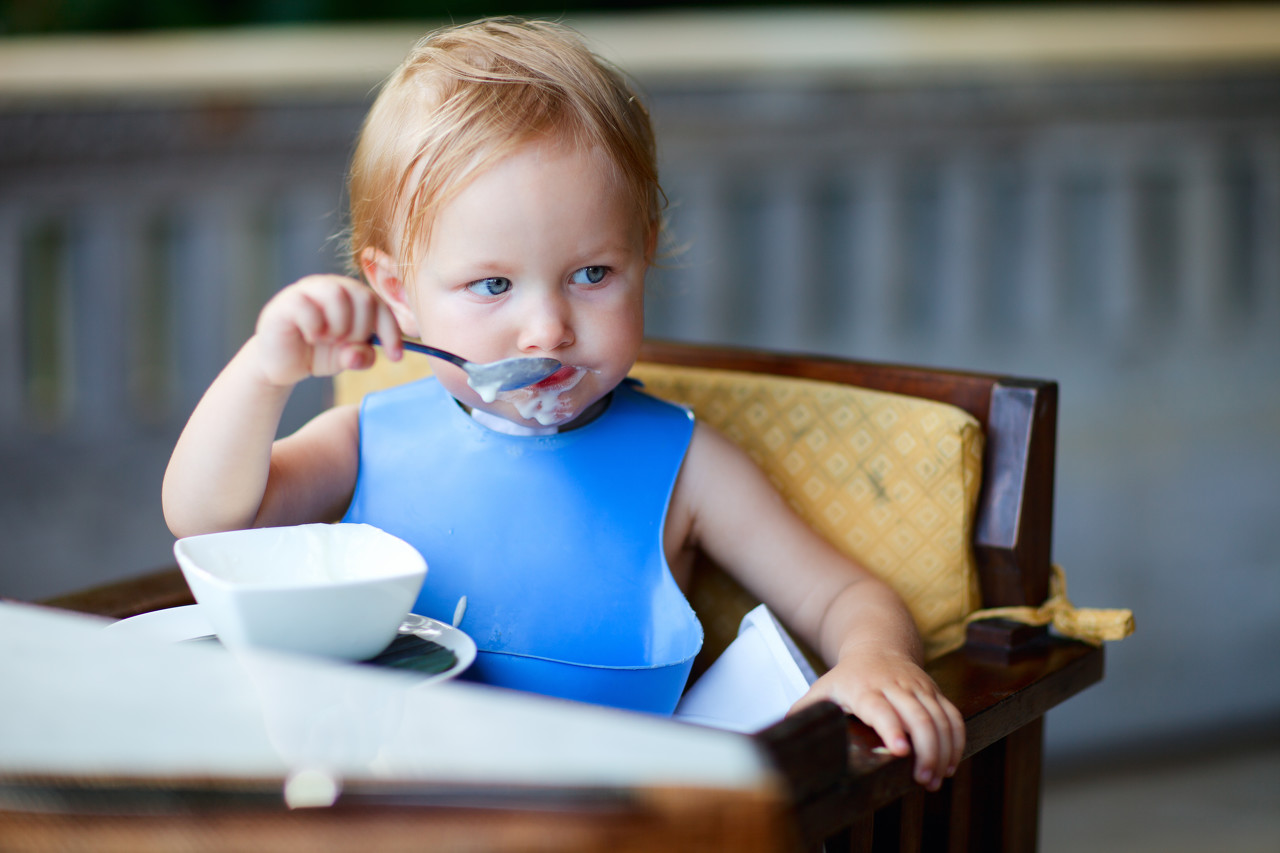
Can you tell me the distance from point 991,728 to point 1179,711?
1996 millimetres

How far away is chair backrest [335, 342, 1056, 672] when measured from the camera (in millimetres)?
958

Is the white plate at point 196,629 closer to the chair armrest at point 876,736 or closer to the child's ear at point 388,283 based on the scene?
the chair armrest at point 876,736

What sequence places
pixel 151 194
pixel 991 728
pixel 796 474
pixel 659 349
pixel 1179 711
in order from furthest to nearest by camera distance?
pixel 151 194 < pixel 1179 711 < pixel 659 349 < pixel 796 474 < pixel 991 728

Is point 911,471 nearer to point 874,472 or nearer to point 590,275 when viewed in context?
point 874,472

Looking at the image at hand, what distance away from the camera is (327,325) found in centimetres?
75

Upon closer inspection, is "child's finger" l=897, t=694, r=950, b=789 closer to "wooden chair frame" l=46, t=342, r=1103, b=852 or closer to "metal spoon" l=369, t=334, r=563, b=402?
"wooden chair frame" l=46, t=342, r=1103, b=852

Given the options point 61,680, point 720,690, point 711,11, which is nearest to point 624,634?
point 720,690

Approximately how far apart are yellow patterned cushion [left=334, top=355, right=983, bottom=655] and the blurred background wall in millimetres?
1864

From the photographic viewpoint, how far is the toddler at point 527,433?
80 cm

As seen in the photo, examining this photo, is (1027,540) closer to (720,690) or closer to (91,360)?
(720,690)

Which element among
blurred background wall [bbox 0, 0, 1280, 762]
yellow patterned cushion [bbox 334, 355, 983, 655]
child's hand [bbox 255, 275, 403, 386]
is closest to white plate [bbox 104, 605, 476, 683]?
child's hand [bbox 255, 275, 403, 386]

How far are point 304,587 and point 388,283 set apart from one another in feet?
1.41

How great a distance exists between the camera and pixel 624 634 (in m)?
0.90

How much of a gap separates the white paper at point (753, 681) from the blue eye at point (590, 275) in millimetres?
288
